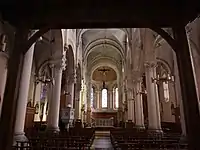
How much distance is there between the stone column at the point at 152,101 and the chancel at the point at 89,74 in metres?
0.06

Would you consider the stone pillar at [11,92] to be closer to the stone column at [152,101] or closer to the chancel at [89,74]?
the chancel at [89,74]

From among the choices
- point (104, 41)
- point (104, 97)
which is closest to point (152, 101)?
point (104, 41)

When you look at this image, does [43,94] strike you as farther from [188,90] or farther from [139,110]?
[188,90]

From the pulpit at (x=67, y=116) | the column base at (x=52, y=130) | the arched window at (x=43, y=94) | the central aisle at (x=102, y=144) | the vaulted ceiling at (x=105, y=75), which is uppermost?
the vaulted ceiling at (x=105, y=75)

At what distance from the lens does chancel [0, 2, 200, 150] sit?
13.3 ft

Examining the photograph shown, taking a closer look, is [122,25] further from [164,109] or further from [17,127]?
[164,109]

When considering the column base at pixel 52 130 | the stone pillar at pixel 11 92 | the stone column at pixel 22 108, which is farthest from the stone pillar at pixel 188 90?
the column base at pixel 52 130

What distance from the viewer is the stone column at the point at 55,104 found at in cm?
1128

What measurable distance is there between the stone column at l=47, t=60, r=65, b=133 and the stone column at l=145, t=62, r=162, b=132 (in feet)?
18.0

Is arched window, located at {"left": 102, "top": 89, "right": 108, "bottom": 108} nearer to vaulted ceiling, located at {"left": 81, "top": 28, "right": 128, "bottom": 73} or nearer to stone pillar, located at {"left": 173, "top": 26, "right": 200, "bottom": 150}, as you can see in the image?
vaulted ceiling, located at {"left": 81, "top": 28, "right": 128, "bottom": 73}

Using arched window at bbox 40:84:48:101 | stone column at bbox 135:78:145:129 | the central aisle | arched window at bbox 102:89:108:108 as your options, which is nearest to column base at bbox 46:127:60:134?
the central aisle

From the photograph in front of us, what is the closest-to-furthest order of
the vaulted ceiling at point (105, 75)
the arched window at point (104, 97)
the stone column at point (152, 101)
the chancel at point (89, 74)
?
the chancel at point (89, 74) → the stone column at point (152, 101) → the arched window at point (104, 97) → the vaulted ceiling at point (105, 75)

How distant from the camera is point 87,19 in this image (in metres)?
4.44

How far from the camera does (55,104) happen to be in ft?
38.3
